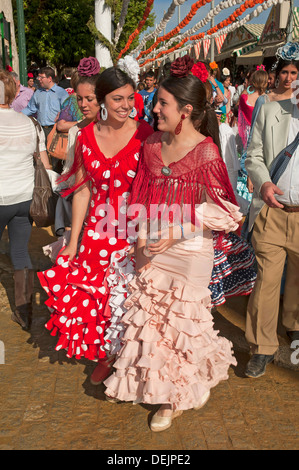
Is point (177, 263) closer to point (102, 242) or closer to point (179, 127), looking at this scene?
point (102, 242)

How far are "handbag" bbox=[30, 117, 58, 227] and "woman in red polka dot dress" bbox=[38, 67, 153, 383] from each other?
84 cm

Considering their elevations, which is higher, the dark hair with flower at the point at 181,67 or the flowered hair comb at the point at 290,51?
the flowered hair comb at the point at 290,51

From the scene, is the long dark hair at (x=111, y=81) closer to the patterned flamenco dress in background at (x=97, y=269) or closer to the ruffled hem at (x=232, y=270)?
the patterned flamenco dress in background at (x=97, y=269)

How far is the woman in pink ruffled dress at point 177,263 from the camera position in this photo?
268cm

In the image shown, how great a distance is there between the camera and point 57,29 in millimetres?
30609

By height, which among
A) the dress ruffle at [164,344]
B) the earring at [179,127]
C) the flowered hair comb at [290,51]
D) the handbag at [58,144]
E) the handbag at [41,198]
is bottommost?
the dress ruffle at [164,344]

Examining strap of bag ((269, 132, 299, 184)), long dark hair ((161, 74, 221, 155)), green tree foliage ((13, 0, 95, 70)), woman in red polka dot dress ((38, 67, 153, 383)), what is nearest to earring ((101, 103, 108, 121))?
woman in red polka dot dress ((38, 67, 153, 383))

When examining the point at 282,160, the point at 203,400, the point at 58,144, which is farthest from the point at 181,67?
the point at 58,144

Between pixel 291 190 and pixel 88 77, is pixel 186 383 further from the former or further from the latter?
pixel 88 77

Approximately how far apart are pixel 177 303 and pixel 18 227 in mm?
1880

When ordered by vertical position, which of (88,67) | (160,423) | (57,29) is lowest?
(160,423)

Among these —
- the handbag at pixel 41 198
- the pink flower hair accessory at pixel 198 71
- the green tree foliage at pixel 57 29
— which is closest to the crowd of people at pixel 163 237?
the pink flower hair accessory at pixel 198 71

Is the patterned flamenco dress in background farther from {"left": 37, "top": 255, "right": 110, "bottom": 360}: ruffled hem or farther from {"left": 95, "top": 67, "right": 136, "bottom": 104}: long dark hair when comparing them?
{"left": 95, "top": 67, "right": 136, "bottom": 104}: long dark hair
